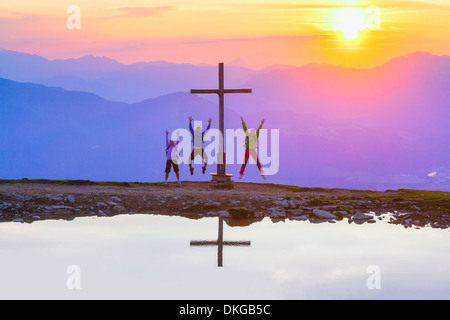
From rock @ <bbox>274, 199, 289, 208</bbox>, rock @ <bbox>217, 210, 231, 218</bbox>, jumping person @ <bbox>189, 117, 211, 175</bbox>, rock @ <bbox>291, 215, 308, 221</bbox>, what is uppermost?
jumping person @ <bbox>189, 117, 211, 175</bbox>

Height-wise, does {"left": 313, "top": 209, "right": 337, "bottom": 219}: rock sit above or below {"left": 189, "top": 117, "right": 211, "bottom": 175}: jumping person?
below

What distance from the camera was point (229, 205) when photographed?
22938 mm

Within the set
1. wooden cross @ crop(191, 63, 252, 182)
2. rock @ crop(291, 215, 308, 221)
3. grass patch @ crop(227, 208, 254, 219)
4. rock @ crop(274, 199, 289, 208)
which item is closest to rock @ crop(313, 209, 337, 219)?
rock @ crop(291, 215, 308, 221)

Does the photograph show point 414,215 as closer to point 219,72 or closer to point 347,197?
point 347,197

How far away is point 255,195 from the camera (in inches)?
982

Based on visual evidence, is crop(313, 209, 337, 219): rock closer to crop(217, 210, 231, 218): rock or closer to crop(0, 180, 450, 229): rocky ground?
crop(0, 180, 450, 229): rocky ground

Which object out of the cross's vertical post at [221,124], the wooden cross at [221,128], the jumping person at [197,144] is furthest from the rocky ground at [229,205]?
the jumping person at [197,144]

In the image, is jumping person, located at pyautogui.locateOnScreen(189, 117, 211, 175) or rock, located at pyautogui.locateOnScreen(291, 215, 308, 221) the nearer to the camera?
rock, located at pyautogui.locateOnScreen(291, 215, 308, 221)

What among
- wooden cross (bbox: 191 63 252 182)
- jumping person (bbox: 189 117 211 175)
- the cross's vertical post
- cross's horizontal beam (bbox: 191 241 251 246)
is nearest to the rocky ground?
wooden cross (bbox: 191 63 252 182)

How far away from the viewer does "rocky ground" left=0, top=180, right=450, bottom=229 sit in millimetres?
21344

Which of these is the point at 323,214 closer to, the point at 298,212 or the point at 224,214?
the point at 298,212

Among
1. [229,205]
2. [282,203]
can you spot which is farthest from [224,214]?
[282,203]

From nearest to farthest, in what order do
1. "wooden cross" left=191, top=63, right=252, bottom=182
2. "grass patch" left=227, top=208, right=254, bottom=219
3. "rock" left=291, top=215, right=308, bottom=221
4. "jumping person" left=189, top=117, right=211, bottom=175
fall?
"rock" left=291, top=215, right=308, bottom=221 → "grass patch" left=227, top=208, right=254, bottom=219 → "jumping person" left=189, top=117, right=211, bottom=175 → "wooden cross" left=191, top=63, right=252, bottom=182

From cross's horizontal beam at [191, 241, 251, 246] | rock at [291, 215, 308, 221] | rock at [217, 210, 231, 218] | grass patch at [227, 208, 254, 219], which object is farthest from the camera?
rock at [217, 210, 231, 218]
